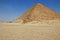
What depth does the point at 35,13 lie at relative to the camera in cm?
8781

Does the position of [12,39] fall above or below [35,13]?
below

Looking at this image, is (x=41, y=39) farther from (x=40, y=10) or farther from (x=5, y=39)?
(x=40, y=10)

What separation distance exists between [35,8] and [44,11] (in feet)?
26.2

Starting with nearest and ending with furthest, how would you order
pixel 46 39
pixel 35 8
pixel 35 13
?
1. pixel 46 39
2. pixel 35 13
3. pixel 35 8

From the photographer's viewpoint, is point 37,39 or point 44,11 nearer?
point 37,39

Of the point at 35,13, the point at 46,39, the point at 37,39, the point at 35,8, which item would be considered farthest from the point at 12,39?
the point at 35,8

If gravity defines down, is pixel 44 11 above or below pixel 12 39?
above

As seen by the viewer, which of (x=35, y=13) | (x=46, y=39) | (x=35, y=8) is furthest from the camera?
(x=35, y=8)

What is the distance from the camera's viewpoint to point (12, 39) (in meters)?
7.11

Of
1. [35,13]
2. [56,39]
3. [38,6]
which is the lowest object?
→ [56,39]

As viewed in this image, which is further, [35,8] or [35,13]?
[35,8]

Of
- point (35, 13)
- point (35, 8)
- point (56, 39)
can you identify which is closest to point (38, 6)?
point (35, 8)

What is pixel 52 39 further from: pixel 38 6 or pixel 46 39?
pixel 38 6

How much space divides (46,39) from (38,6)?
89.8m
